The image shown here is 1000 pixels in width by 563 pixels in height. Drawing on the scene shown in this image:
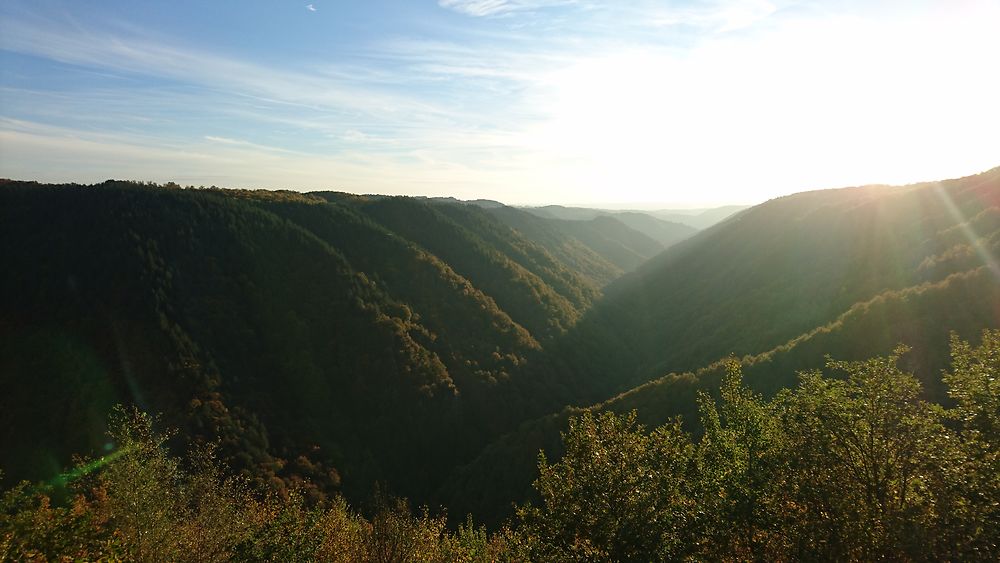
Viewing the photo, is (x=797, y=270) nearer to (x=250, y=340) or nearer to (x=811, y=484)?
(x=811, y=484)

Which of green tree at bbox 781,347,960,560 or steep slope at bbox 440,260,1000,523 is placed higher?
green tree at bbox 781,347,960,560

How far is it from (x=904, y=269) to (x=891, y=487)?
96364 millimetres

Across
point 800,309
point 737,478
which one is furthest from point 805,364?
point 737,478

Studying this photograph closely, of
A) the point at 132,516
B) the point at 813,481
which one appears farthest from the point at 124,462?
the point at 813,481

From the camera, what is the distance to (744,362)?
76.9 meters

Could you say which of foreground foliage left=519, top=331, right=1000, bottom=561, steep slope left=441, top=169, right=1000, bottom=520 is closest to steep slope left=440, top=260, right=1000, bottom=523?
steep slope left=441, top=169, right=1000, bottom=520

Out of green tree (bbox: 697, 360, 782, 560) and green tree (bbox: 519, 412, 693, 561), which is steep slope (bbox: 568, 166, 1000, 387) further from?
green tree (bbox: 519, 412, 693, 561)

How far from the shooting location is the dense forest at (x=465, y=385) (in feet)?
60.5

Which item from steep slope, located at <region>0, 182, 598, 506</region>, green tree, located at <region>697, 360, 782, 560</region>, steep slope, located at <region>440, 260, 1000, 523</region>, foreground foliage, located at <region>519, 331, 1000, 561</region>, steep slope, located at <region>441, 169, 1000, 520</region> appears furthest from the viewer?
steep slope, located at <region>0, 182, 598, 506</region>

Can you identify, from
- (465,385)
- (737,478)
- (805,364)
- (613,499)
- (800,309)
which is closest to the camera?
(613,499)

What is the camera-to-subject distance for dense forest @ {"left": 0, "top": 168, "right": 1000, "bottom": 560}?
18.4 m

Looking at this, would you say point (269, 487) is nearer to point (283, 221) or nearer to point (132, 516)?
point (132, 516)

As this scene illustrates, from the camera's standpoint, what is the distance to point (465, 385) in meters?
110

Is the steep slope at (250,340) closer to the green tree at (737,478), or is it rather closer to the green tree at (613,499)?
the green tree at (613,499)
